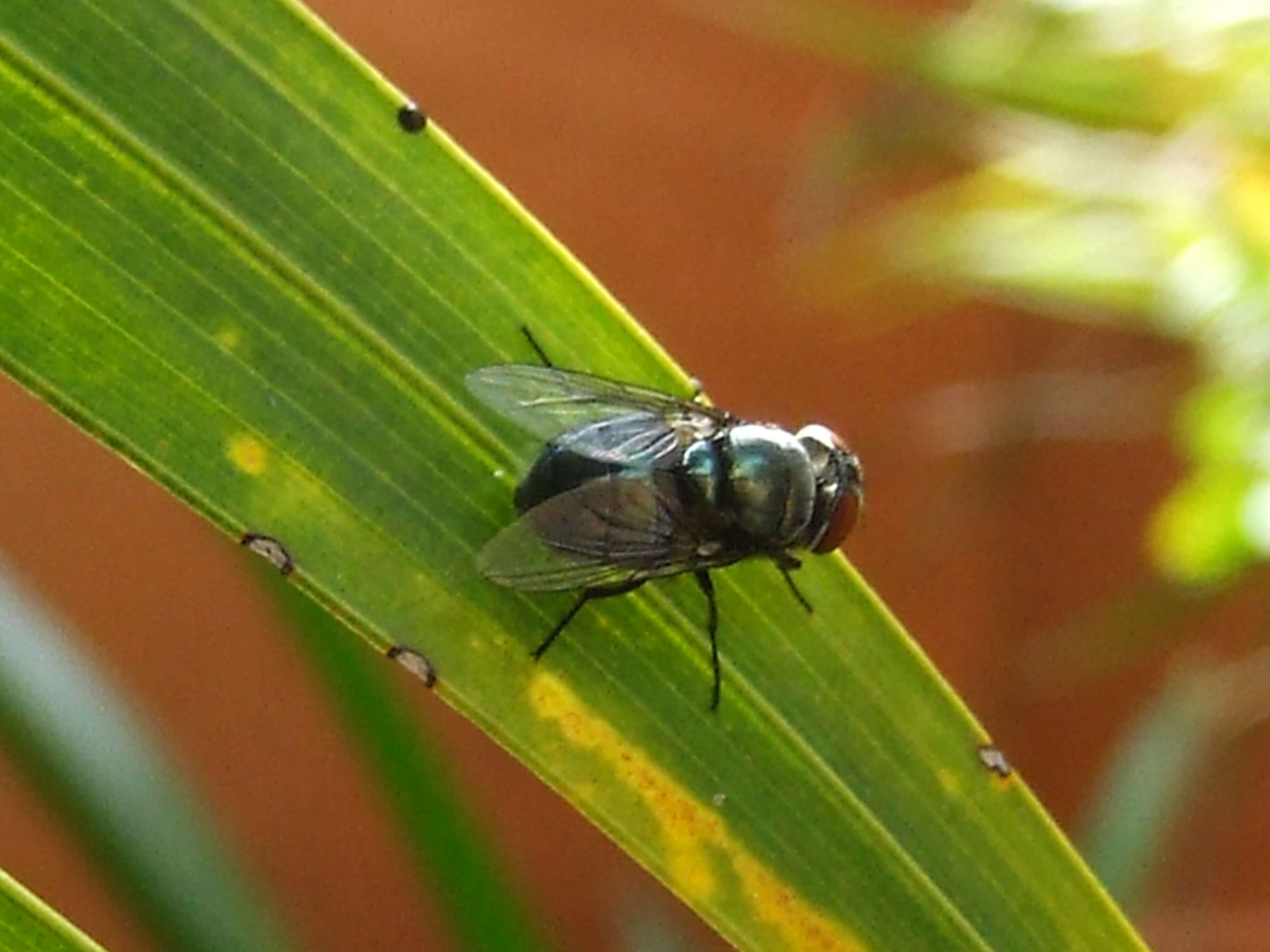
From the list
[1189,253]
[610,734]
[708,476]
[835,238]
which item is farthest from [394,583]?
[835,238]

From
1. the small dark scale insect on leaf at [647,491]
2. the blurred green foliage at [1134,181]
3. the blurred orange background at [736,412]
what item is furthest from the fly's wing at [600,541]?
the blurred orange background at [736,412]

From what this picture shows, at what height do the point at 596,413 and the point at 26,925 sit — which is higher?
the point at 596,413

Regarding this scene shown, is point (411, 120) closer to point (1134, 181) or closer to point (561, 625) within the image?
point (561, 625)

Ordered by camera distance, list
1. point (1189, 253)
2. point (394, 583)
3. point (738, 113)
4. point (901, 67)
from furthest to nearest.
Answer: point (738, 113) < point (901, 67) < point (1189, 253) < point (394, 583)

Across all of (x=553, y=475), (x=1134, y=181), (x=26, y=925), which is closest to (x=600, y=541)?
(x=553, y=475)

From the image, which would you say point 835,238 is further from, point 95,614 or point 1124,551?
point 95,614

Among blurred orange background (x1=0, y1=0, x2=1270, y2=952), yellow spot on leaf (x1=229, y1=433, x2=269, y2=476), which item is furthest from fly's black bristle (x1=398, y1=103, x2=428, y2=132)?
blurred orange background (x1=0, y1=0, x2=1270, y2=952)
